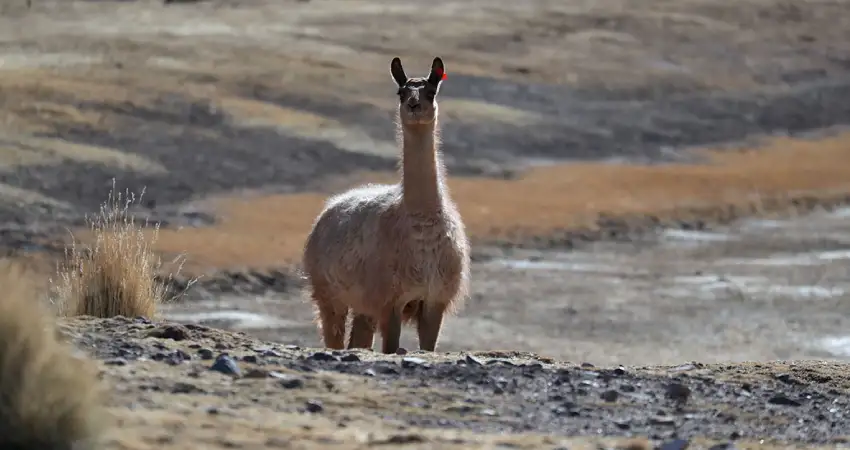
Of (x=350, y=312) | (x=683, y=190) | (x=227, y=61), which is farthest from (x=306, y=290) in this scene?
(x=227, y=61)

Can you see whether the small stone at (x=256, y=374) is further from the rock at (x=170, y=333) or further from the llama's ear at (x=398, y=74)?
the llama's ear at (x=398, y=74)

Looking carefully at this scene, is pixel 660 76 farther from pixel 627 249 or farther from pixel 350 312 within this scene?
pixel 350 312

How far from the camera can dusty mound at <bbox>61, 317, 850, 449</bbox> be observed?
7.00 meters

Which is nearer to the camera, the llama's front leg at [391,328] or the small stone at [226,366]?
the small stone at [226,366]

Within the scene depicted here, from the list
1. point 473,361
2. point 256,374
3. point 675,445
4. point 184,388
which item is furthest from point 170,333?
point 675,445

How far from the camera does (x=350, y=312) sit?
43.7 feet

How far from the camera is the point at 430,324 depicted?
39.7 ft

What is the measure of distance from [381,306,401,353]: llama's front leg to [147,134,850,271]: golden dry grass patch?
10426mm

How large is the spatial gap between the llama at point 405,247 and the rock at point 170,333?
7.66ft

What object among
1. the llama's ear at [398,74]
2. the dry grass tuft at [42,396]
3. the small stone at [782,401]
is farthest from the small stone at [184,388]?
the llama's ear at [398,74]

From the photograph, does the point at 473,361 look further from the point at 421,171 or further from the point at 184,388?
the point at 421,171

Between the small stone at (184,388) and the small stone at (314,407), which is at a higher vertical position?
the small stone at (184,388)

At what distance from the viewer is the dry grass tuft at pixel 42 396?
19.6ft

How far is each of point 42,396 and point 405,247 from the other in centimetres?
602
